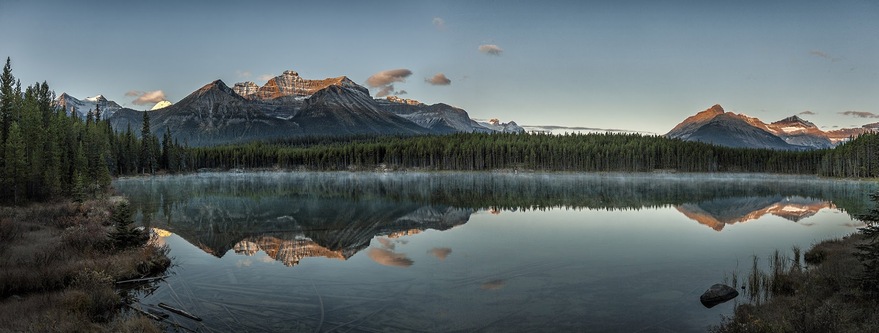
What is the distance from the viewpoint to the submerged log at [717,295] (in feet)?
57.4

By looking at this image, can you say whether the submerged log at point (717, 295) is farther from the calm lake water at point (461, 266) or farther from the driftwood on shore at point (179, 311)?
the driftwood on shore at point (179, 311)

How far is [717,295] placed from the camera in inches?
698

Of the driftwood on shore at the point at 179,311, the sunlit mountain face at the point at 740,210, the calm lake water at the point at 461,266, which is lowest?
the sunlit mountain face at the point at 740,210

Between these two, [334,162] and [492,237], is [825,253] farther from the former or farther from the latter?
[334,162]

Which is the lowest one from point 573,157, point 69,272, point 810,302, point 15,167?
point 810,302

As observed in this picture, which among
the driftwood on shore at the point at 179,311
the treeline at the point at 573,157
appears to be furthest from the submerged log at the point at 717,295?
the treeline at the point at 573,157

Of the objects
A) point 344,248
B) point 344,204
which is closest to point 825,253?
point 344,248

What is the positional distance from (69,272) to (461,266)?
15785 millimetres

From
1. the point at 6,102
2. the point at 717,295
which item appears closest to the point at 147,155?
the point at 6,102

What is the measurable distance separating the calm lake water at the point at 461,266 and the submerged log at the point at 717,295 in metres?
0.36

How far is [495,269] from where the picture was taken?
23391mm

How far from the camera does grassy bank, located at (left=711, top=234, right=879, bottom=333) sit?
1234cm

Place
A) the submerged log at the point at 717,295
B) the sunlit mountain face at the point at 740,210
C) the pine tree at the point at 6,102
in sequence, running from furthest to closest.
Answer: the pine tree at the point at 6,102 < the sunlit mountain face at the point at 740,210 < the submerged log at the point at 717,295

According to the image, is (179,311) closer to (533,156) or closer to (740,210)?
(740,210)
